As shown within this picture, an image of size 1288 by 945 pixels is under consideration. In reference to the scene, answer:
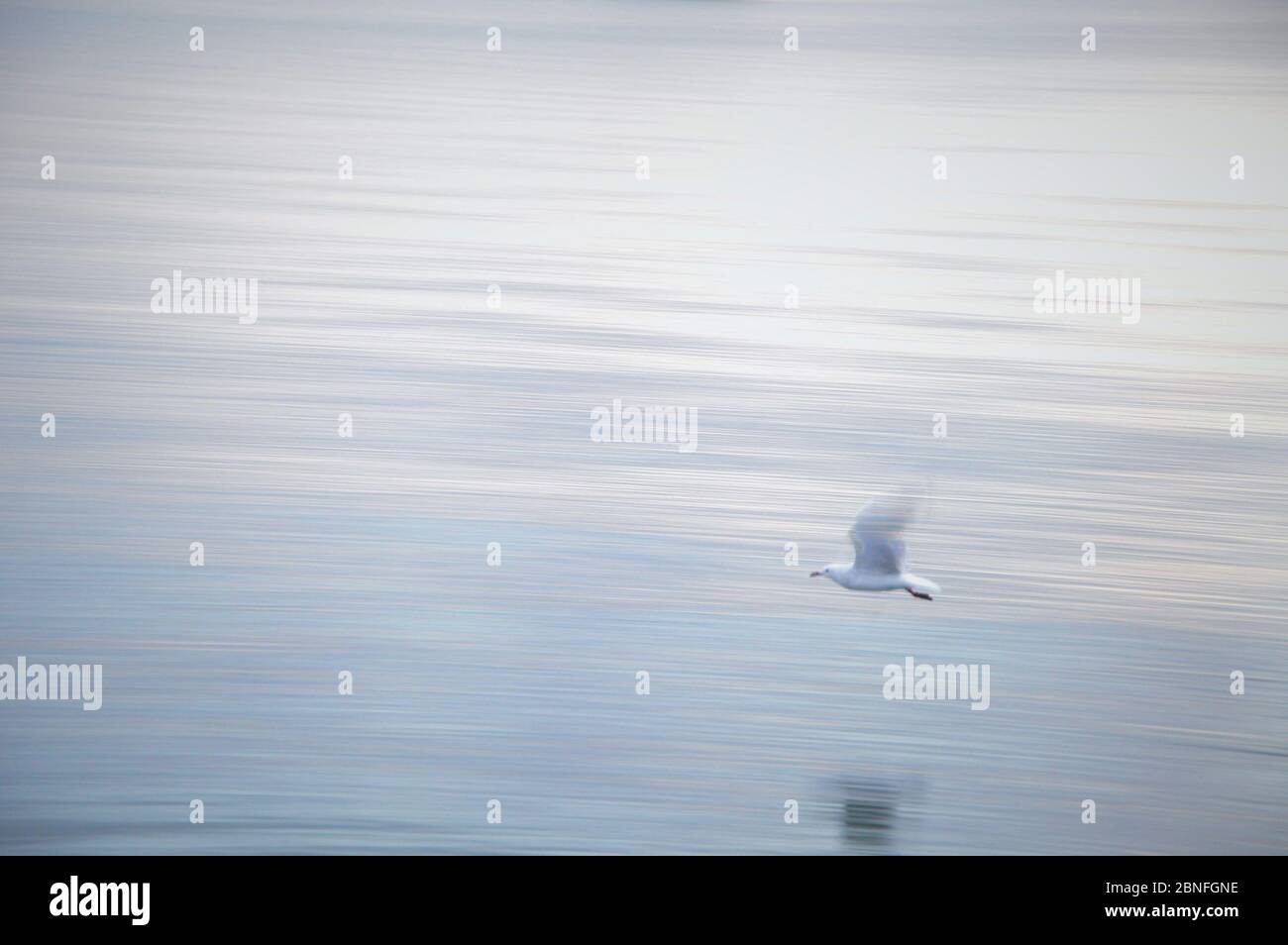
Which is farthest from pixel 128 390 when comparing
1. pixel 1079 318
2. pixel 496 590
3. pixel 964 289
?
pixel 1079 318

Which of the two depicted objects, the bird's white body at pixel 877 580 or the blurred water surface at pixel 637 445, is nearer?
the blurred water surface at pixel 637 445

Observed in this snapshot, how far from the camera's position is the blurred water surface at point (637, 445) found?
3457mm

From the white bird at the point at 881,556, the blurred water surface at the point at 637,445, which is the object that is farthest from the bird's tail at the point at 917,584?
the blurred water surface at the point at 637,445

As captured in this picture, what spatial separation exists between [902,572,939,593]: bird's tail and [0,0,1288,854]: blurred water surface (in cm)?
12

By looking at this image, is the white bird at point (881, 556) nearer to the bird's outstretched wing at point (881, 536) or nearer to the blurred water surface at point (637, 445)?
the bird's outstretched wing at point (881, 536)

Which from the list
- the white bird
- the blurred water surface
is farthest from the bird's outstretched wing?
the blurred water surface

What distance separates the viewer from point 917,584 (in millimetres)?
3686

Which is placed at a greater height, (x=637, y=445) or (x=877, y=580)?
(x=637, y=445)

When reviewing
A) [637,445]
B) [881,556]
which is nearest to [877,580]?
[881,556]

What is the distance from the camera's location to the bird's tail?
368 centimetres

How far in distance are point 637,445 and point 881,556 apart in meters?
0.95

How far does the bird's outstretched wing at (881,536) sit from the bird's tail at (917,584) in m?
0.03

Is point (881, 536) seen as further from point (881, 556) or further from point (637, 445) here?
point (637, 445)
